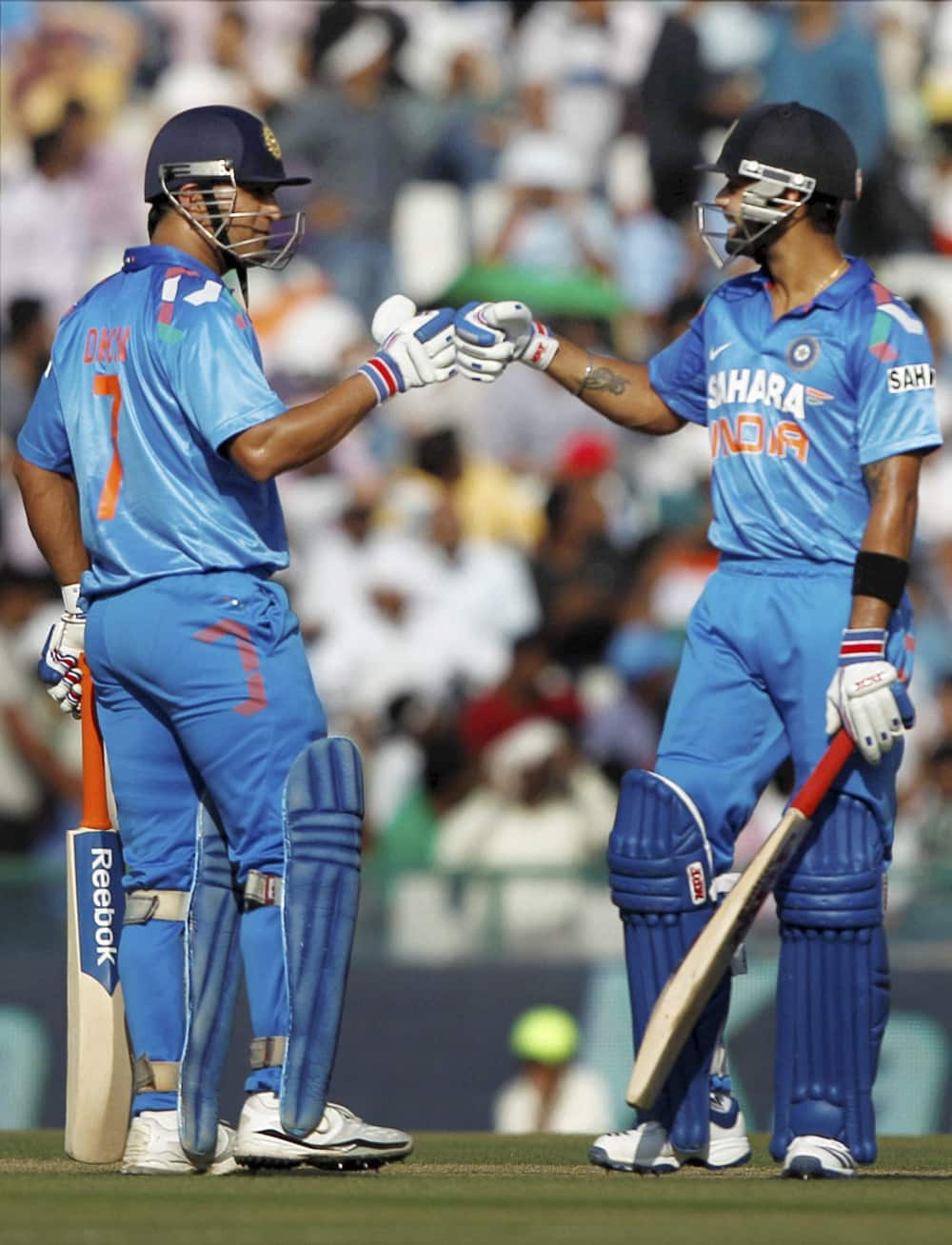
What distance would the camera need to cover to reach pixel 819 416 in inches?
221

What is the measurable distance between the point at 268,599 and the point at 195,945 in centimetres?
77

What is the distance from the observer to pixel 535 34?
1384 centimetres

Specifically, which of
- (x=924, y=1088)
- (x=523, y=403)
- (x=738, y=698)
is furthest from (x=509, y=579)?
(x=738, y=698)

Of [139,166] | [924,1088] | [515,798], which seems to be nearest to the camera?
[924,1088]

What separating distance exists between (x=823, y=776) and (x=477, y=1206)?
1.30m

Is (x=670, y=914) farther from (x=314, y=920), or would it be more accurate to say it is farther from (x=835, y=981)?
(x=314, y=920)

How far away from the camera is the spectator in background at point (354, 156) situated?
13.2 metres

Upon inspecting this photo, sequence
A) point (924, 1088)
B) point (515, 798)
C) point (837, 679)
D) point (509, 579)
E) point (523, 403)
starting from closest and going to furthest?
point (837, 679) < point (924, 1088) < point (515, 798) < point (509, 579) < point (523, 403)

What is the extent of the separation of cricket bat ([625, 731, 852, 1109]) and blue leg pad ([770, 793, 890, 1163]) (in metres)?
0.09

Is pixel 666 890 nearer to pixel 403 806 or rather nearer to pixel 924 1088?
pixel 924 1088

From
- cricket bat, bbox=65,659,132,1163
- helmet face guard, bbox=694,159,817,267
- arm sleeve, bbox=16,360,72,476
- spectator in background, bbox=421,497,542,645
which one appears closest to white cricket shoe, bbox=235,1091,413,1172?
cricket bat, bbox=65,659,132,1163

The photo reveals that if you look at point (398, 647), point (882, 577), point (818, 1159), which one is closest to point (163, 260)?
point (882, 577)

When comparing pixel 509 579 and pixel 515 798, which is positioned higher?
pixel 509 579

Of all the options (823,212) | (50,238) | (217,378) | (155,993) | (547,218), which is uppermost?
(547,218)
